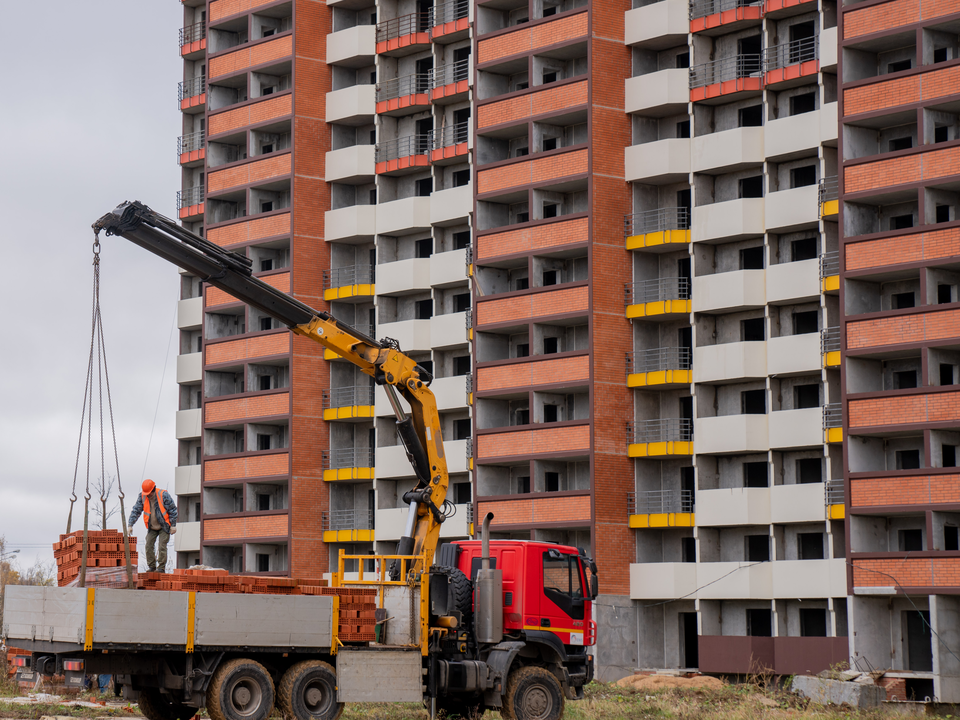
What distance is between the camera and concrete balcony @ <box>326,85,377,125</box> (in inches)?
2498

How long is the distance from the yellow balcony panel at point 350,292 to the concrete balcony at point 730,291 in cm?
1662

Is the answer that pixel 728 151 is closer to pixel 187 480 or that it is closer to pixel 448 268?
pixel 448 268

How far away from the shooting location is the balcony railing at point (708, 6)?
5338cm

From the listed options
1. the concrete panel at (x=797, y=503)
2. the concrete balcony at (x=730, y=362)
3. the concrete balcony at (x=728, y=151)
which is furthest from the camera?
the concrete balcony at (x=728, y=151)

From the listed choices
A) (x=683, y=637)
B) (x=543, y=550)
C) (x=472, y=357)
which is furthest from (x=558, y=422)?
(x=543, y=550)

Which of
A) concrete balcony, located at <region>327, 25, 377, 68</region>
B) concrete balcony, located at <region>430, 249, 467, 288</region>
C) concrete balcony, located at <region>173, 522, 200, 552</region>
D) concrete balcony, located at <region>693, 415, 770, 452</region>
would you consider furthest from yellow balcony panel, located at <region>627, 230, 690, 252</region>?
concrete balcony, located at <region>173, 522, 200, 552</region>

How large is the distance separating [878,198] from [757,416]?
29.4 feet

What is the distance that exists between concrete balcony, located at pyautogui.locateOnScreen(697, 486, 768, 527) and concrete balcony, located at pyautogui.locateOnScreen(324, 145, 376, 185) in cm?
2257

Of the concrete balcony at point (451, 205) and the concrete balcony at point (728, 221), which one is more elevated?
the concrete balcony at point (451, 205)

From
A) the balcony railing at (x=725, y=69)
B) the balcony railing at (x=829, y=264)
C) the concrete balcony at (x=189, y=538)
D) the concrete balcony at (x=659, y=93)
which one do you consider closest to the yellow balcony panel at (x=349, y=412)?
the concrete balcony at (x=189, y=538)

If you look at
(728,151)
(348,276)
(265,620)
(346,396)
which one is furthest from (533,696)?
(348,276)

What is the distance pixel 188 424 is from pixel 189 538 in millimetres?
6209

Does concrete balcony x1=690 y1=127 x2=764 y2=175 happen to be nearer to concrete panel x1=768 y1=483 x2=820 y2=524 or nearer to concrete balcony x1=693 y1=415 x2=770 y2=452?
concrete balcony x1=693 y1=415 x2=770 y2=452

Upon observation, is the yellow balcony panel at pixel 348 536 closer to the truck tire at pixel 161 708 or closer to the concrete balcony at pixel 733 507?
the concrete balcony at pixel 733 507
